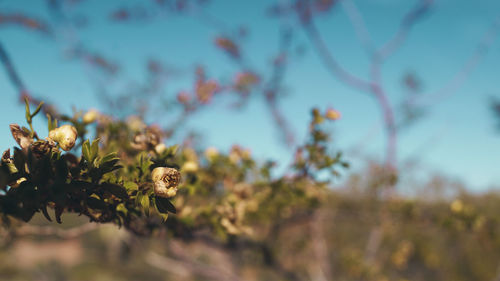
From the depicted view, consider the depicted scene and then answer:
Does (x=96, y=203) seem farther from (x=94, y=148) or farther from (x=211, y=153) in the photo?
(x=211, y=153)

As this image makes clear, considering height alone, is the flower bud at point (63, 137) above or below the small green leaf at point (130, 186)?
above

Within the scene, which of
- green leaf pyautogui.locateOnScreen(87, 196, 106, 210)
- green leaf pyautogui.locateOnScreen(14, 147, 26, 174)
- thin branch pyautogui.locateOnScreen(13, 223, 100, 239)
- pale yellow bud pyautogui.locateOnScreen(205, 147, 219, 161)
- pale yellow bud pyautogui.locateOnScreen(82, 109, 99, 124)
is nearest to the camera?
green leaf pyautogui.locateOnScreen(14, 147, 26, 174)

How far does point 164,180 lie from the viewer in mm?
720

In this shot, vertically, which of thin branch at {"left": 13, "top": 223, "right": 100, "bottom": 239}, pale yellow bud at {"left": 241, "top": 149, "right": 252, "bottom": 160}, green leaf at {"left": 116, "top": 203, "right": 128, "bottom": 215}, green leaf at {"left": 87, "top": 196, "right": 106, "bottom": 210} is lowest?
green leaf at {"left": 87, "top": 196, "right": 106, "bottom": 210}

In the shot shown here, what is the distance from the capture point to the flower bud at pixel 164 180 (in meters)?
0.71

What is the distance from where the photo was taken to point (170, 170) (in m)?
0.72

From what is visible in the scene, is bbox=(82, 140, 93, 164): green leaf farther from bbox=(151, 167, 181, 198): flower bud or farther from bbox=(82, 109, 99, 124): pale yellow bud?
bbox=(82, 109, 99, 124): pale yellow bud

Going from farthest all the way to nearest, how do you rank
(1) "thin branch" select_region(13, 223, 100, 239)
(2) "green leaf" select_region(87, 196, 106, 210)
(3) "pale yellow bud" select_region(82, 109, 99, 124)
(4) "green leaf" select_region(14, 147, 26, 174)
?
(1) "thin branch" select_region(13, 223, 100, 239), (3) "pale yellow bud" select_region(82, 109, 99, 124), (2) "green leaf" select_region(87, 196, 106, 210), (4) "green leaf" select_region(14, 147, 26, 174)

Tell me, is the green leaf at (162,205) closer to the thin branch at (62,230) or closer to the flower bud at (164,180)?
the flower bud at (164,180)

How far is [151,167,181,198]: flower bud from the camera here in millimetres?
710

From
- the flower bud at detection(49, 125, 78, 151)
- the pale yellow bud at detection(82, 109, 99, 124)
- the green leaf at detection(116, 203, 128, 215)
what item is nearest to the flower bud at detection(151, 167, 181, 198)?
the green leaf at detection(116, 203, 128, 215)

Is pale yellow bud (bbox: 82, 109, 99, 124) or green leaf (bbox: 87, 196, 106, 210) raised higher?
pale yellow bud (bbox: 82, 109, 99, 124)

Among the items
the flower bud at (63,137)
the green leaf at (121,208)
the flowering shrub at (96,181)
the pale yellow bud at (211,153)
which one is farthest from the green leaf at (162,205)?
the pale yellow bud at (211,153)

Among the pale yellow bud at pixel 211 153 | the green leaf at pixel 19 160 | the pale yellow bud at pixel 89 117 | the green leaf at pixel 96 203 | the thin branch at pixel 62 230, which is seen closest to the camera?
the green leaf at pixel 19 160
